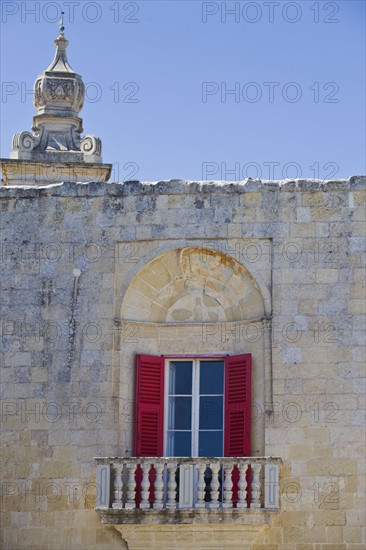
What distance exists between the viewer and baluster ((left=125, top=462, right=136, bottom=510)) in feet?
82.3

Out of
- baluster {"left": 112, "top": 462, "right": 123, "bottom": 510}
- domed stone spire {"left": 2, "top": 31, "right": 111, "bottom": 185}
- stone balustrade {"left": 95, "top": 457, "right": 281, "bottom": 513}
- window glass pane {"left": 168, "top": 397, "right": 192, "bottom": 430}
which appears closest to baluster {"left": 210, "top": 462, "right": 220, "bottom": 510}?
stone balustrade {"left": 95, "top": 457, "right": 281, "bottom": 513}

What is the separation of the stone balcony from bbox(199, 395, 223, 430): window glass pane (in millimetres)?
1224

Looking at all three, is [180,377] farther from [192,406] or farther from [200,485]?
[200,485]

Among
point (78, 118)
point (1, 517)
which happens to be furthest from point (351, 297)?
point (78, 118)

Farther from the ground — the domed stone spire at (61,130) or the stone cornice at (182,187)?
the domed stone spire at (61,130)

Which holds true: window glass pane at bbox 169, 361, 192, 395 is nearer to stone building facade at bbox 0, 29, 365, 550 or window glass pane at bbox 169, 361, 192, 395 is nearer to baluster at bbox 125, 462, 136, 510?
stone building facade at bbox 0, 29, 365, 550

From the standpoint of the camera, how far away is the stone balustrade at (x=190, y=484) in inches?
981

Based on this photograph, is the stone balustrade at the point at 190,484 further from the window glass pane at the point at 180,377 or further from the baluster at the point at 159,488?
the window glass pane at the point at 180,377

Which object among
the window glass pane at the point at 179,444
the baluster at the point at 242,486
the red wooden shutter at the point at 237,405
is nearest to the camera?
the baluster at the point at 242,486

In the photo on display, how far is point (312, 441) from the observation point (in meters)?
25.3

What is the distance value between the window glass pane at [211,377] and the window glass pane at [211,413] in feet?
0.42

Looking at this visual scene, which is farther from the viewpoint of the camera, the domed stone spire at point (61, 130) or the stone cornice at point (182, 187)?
the domed stone spire at point (61, 130)

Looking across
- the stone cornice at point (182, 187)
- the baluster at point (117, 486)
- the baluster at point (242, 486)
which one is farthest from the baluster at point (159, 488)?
the stone cornice at point (182, 187)

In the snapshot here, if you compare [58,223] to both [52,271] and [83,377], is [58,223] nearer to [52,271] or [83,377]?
[52,271]
